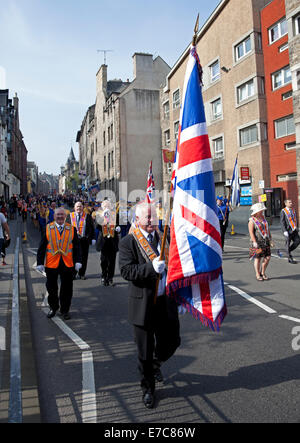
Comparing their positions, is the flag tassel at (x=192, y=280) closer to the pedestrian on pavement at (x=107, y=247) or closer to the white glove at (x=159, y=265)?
the white glove at (x=159, y=265)

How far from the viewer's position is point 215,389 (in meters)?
3.78

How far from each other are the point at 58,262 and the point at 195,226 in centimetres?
338

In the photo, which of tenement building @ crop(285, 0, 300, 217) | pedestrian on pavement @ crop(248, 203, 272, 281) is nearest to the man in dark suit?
pedestrian on pavement @ crop(248, 203, 272, 281)

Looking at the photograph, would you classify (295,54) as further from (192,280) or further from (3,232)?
(192,280)

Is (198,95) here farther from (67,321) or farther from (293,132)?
(293,132)

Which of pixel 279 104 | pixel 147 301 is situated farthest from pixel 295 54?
pixel 147 301

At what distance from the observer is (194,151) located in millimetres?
3832

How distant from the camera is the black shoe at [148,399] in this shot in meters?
3.47

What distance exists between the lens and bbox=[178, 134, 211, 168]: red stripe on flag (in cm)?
382

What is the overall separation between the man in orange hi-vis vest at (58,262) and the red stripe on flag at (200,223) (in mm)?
3171

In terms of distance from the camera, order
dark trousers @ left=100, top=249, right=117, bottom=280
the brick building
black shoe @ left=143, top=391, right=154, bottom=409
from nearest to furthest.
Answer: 1. black shoe @ left=143, top=391, right=154, bottom=409
2. dark trousers @ left=100, top=249, right=117, bottom=280
3. the brick building

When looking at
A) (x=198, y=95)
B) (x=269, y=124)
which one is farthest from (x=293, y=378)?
(x=269, y=124)

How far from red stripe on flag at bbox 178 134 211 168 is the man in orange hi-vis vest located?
3.26m

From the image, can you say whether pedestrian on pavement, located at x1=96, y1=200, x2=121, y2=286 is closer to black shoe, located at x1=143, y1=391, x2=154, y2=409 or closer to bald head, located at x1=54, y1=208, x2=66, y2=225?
bald head, located at x1=54, y1=208, x2=66, y2=225
